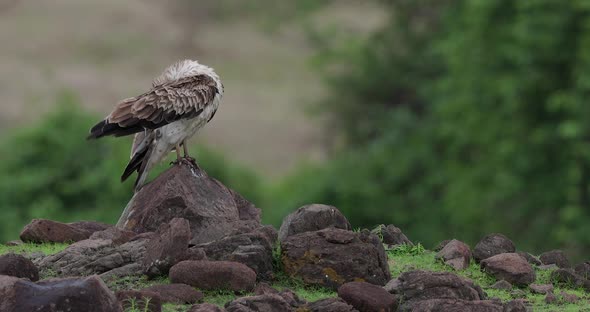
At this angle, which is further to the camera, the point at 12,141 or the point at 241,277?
the point at 12,141

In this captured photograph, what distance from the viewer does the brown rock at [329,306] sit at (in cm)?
965

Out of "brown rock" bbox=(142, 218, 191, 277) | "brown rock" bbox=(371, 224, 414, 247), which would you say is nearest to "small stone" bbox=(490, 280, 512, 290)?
"brown rock" bbox=(371, 224, 414, 247)

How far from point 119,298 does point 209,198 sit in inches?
119

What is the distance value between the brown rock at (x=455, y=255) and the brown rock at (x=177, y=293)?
317 centimetres

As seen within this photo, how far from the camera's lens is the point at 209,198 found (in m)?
12.4

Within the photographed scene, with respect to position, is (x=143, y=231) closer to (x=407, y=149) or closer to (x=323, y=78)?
(x=407, y=149)

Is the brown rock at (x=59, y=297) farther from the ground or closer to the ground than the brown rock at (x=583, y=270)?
closer to the ground

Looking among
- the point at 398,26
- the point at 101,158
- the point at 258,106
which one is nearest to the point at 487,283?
the point at 101,158

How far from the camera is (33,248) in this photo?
12852 millimetres

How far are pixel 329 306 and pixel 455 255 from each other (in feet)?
10.0

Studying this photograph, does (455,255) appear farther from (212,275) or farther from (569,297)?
(212,275)

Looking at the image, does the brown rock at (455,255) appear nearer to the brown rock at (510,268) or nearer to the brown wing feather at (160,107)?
the brown rock at (510,268)

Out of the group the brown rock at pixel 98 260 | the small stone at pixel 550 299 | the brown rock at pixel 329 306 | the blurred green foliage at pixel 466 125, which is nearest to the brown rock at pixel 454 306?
the brown rock at pixel 329 306

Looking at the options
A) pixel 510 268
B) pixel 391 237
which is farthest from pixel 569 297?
pixel 391 237
